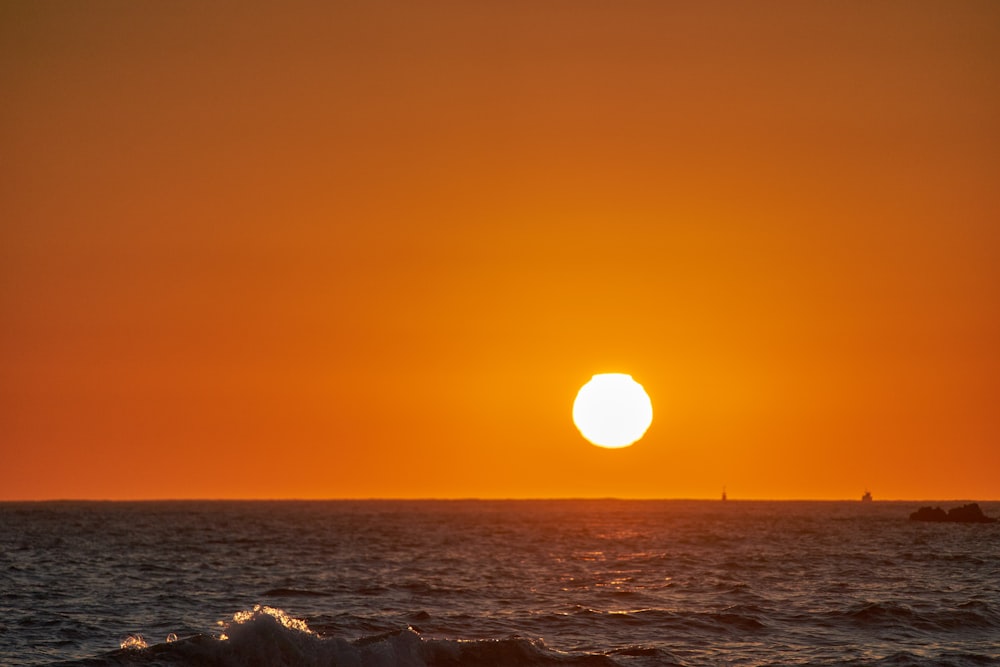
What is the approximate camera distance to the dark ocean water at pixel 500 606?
127 feet

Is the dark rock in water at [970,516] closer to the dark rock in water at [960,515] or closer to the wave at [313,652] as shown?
the dark rock in water at [960,515]

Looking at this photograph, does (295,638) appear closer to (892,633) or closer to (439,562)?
(892,633)

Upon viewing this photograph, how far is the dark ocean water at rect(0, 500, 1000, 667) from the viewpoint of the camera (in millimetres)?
38844

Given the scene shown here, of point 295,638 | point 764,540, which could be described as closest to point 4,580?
point 295,638

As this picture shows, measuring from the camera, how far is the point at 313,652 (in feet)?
122

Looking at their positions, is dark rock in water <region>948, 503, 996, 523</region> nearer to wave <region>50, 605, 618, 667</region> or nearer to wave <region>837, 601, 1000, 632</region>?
wave <region>837, 601, 1000, 632</region>

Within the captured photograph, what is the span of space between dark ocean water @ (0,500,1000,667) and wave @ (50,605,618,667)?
0.07 metres

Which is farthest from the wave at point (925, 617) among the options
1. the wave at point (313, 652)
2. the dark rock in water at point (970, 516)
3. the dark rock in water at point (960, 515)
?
the dark rock in water at point (960, 515)

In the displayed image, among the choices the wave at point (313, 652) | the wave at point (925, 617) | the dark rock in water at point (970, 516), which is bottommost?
the wave at point (313, 652)

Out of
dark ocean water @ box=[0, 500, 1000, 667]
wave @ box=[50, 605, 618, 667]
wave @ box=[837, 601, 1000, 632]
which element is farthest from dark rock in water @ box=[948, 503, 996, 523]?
wave @ box=[50, 605, 618, 667]

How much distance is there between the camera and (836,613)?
50.1 meters

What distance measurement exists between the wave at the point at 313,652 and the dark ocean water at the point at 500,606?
0.07 m

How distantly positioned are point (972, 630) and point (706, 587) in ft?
56.2

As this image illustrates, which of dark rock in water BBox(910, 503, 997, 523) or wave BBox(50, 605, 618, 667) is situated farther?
dark rock in water BBox(910, 503, 997, 523)
